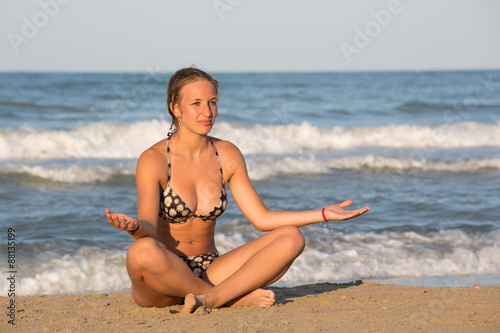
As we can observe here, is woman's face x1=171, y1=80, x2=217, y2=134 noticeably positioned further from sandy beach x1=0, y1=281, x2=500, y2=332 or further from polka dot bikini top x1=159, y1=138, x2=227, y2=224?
sandy beach x1=0, y1=281, x2=500, y2=332

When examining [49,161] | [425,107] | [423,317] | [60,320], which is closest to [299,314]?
[423,317]

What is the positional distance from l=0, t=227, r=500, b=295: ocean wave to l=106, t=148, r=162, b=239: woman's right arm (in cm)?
188

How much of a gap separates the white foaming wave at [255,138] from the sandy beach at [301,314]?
912 centimetres

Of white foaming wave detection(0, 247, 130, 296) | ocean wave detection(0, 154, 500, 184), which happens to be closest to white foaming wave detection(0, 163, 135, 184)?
ocean wave detection(0, 154, 500, 184)

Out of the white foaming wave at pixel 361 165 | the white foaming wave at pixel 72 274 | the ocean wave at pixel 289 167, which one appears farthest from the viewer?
the white foaming wave at pixel 361 165

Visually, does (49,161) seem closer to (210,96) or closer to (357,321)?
(210,96)

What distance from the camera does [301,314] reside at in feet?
12.6

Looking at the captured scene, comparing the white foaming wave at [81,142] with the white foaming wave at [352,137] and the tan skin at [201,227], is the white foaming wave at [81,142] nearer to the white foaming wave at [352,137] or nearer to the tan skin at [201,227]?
the white foaming wave at [352,137]

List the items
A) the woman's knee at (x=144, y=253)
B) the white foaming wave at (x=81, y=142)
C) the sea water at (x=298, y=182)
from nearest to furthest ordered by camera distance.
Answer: the woman's knee at (x=144, y=253), the sea water at (x=298, y=182), the white foaming wave at (x=81, y=142)

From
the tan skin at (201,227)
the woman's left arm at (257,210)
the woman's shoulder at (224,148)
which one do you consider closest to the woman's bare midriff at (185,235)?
the tan skin at (201,227)

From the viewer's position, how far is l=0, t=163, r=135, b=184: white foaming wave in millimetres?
9766

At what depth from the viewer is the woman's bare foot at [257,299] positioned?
3959mm

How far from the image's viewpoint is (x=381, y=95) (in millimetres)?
27547

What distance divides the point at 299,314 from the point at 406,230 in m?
3.64
